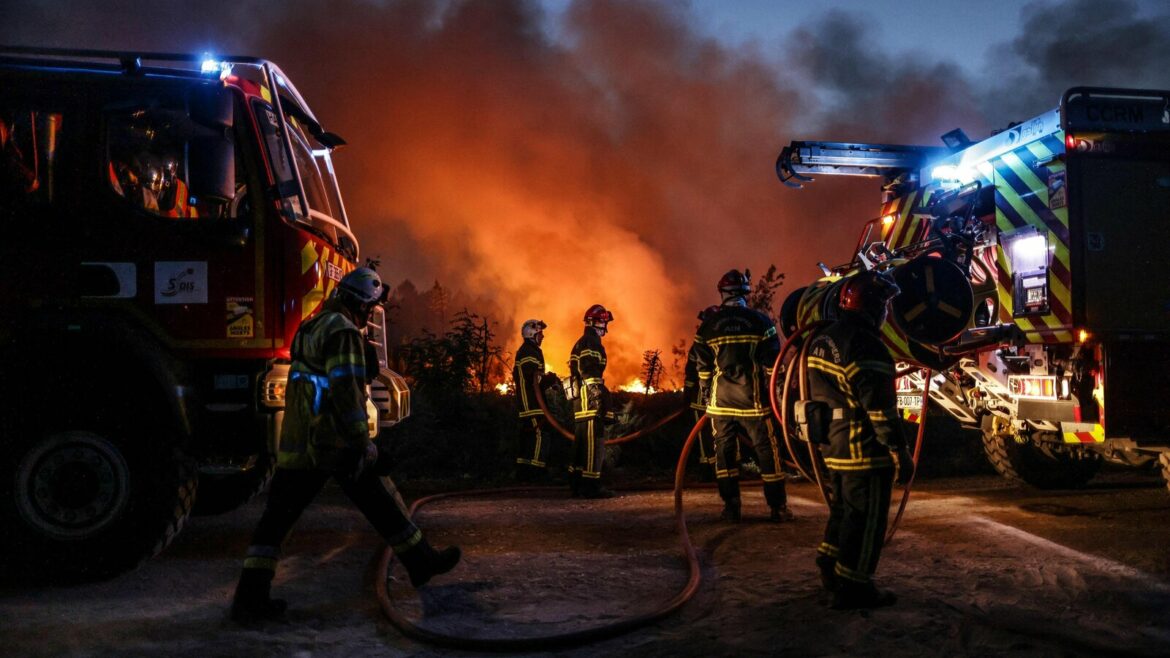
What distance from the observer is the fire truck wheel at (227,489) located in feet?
19.8

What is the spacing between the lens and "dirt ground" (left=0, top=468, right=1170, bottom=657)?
384 cm

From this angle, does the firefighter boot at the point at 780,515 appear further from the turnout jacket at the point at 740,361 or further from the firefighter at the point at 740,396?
the turnout jacket at the point at 740,361

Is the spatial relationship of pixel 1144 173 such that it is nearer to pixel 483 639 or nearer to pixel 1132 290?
pixel 1132 290

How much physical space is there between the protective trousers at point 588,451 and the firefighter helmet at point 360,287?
13.8 feet

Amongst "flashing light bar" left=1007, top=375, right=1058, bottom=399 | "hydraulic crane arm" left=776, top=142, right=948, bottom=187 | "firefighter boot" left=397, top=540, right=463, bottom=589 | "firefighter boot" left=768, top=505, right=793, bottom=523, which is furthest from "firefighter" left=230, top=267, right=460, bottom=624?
"hydraulic crane arm" left=776, top=142, right=948, bottom=187

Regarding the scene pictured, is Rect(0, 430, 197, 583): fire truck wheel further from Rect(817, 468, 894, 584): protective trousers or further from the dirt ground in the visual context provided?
Rect(817, 468, 894, 584): protective trousers

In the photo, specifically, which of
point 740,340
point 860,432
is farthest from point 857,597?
point 740,340

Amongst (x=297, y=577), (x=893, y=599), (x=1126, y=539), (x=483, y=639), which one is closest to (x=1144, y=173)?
(x=1126, y=539)

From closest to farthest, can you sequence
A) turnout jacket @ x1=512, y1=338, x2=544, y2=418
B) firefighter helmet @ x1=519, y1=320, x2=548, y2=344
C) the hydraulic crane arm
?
the hydraulic crane arm < turnout jacket @ x1=512, y1=338, x2=544, y2=418 < firefighter helmet @ x1=519, y1=320, x2=548, y2=344

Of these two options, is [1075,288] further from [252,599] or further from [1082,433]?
[252,599]

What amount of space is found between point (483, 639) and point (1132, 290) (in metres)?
5.27

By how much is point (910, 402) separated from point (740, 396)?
205 cm

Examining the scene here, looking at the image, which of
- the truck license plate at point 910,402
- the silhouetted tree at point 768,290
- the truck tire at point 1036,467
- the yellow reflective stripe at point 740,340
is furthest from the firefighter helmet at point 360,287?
the silhouetted tree at point 768,290

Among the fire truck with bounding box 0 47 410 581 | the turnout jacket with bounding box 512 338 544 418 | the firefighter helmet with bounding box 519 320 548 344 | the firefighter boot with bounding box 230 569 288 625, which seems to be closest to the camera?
the firefighter boot with bounding box 230 569 288 625
